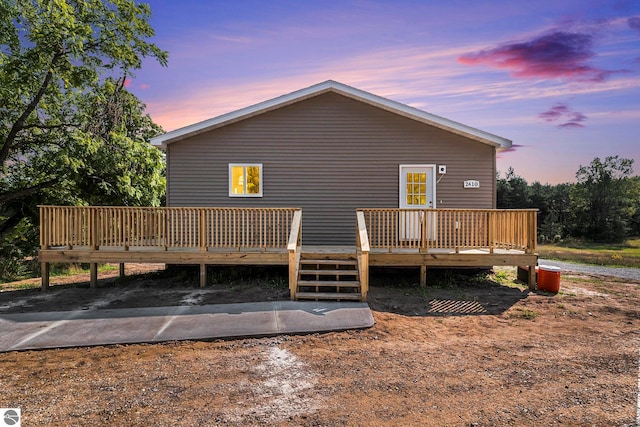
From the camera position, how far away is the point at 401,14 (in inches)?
427

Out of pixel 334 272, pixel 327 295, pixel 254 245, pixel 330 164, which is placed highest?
pixel 330 164

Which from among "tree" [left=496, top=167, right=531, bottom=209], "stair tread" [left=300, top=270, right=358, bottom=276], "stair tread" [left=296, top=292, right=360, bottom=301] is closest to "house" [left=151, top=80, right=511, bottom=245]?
"stair tread" [left=300, top=270, right=358, bottom=276]

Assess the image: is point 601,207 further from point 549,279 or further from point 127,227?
point 127,227

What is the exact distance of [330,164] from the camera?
10.2m

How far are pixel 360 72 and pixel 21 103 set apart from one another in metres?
12.0

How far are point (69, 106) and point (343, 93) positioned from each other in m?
11.6

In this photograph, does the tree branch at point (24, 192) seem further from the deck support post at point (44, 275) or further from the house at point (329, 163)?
the house at point (329, 163)

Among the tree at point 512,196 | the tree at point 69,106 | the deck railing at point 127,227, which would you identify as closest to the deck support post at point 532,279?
the deck railing at point 127,227

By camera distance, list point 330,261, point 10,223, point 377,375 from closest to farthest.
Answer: point 377,375 < point 330,261 < point 10,223

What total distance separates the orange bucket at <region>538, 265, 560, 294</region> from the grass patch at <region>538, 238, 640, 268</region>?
9.90 metres

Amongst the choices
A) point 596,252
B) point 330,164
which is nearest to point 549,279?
point 330,164

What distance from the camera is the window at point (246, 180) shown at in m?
10.2

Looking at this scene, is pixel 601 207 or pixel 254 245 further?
pixel 601 207

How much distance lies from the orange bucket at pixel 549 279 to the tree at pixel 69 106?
13698 mm
